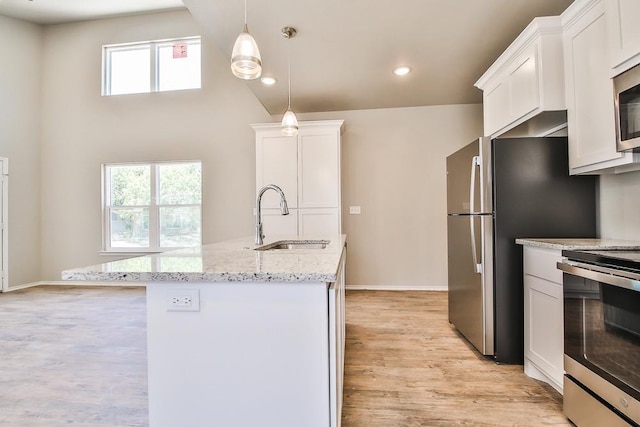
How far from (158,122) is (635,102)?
536 centimetres

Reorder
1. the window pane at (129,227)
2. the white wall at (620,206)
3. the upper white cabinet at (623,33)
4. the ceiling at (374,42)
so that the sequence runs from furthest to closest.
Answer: the window pane at (129,227), the ceiling at (374,42), the white wall at (620,206), the upper white cabinet at (623,33)

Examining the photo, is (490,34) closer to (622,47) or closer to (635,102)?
(622,47)

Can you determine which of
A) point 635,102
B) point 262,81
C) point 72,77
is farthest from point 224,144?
point 635,102

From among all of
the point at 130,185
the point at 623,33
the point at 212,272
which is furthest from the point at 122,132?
the point at 623,33

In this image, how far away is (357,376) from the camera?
2.01 meters

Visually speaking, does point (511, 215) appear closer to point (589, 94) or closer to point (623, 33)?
point (589, 94)

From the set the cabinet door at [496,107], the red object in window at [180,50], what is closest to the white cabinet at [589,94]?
the cabinet door at [496,107]

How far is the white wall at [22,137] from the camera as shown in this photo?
15.1 feet

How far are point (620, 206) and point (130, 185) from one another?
19.1ft

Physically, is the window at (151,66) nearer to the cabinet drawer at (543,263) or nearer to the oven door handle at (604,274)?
the cabinet drawer at (543,263)

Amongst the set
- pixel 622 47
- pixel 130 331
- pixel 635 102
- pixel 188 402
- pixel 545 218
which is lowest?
pixel 130 331

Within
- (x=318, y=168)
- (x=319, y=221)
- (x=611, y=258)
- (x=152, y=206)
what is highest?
(x=318, y=168)

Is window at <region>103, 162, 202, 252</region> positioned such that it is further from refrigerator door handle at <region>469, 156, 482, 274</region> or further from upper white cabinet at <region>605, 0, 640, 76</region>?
upper white cabinet at <region>605, 0, 640, 76</region>

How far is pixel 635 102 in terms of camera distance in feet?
4.94
